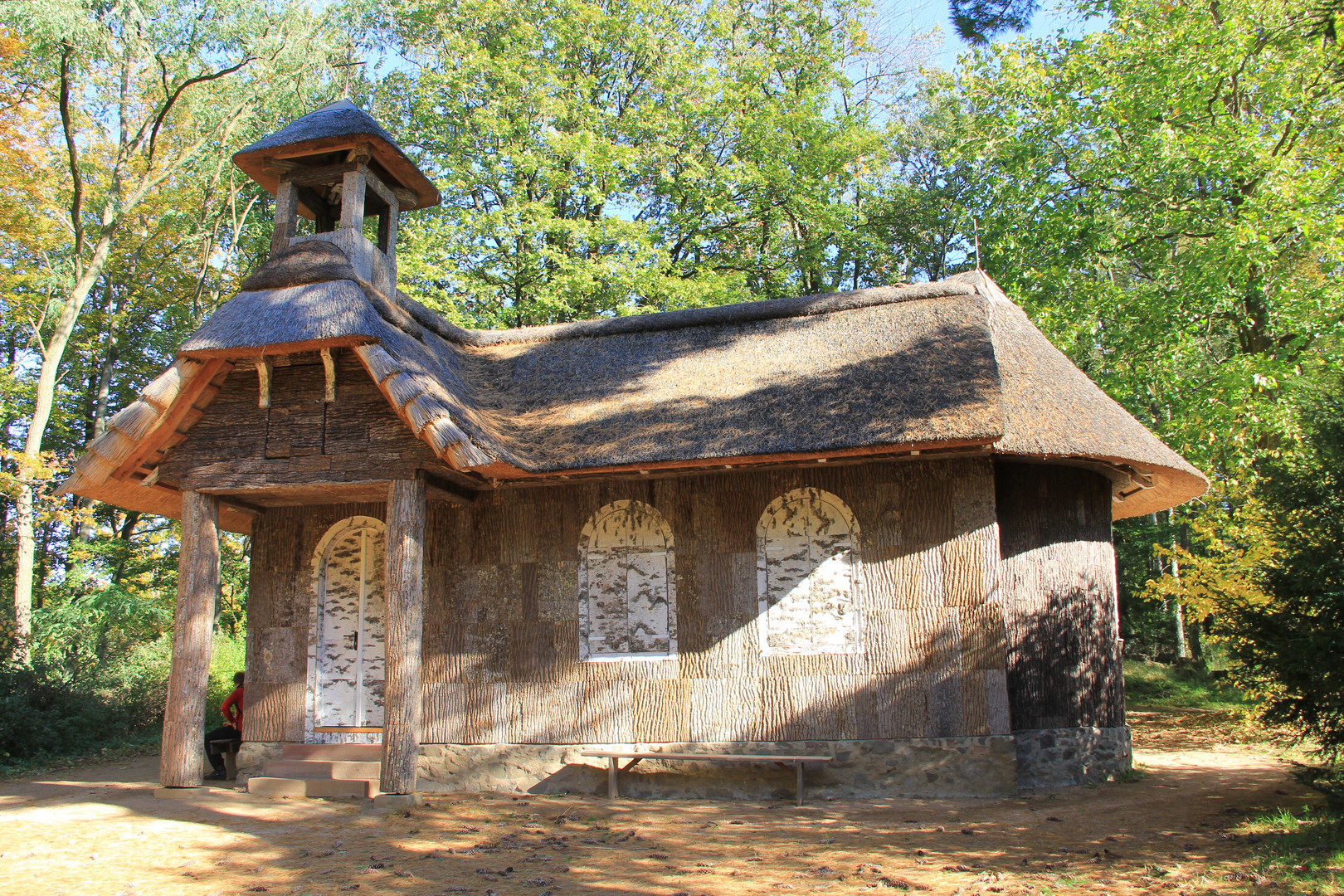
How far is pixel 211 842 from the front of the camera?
721 cm

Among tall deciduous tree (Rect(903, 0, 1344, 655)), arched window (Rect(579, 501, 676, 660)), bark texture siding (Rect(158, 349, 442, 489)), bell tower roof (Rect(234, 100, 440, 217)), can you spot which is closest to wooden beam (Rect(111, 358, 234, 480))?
bark texture siding (Rect(158, 349, 442, 489))

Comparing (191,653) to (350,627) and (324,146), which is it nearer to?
(350,627)

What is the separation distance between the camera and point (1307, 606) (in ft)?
22.4

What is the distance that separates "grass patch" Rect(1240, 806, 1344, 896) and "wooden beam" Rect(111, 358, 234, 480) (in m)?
9.73

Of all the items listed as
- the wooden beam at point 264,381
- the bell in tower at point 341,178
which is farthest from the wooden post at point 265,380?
the bell in tower at point 341,178

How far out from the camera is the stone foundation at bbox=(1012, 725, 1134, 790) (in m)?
9.50

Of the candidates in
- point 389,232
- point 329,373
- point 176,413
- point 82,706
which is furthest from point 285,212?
point 82,706

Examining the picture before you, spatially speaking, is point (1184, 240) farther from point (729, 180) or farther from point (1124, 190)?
point (729, 180)

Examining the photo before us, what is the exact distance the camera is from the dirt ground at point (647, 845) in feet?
19.6

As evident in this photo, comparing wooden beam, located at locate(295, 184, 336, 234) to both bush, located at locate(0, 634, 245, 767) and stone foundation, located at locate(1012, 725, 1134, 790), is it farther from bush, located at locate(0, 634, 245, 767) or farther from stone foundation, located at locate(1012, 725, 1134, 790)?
stone foundation, located at locate(1012, 725, 1134, 790)

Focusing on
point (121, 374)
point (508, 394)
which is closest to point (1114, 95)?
point (508, 394)

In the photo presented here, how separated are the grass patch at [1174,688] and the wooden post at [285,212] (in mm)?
17654

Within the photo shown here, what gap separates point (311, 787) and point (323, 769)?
79 cm

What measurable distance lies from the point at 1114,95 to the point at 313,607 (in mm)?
16198
